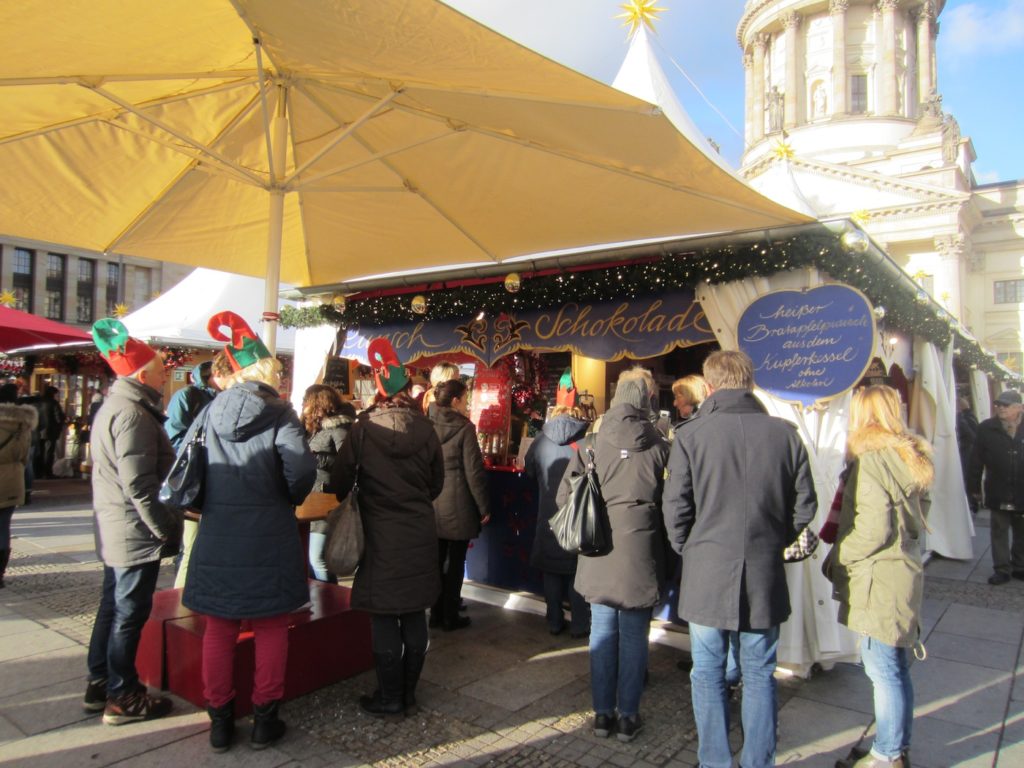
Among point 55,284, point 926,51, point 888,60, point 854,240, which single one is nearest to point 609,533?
point 854,240

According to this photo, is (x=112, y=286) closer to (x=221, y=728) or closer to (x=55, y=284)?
(x=55, y=284)

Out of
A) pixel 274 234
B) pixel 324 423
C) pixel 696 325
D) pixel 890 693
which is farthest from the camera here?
pixel 696 325

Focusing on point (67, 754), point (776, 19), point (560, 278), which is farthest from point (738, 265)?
point (776, 19)

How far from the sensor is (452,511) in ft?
16.1

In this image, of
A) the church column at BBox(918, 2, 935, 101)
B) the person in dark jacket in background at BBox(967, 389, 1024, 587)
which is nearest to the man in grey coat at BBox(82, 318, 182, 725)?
the person in dark jacket in background at BBox(967, 389, 1024, 587)

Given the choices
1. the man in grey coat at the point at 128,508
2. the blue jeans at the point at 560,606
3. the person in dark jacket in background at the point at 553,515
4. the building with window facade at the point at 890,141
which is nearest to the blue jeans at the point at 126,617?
the man in grey coat at the point at 128,508

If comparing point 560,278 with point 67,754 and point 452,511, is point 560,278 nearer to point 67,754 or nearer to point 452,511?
point 452,511

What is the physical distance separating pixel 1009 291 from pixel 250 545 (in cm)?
5320

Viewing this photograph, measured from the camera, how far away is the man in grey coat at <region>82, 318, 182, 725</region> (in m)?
3.31

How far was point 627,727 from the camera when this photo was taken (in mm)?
3449

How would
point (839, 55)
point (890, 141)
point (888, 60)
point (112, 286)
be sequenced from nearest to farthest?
1. point (890, 141)
2. point (888, 60)
3. point (839, 55)
4. point (112, 286)

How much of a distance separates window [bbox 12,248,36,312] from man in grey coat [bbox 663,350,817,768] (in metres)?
59.0

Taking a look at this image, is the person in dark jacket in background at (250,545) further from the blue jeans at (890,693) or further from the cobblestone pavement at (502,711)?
the blue jeans at (890,693)

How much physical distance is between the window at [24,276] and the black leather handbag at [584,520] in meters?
58.3
